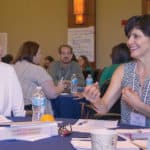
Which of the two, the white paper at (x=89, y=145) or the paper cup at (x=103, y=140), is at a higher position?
the paper cup at (x=103, y=140)

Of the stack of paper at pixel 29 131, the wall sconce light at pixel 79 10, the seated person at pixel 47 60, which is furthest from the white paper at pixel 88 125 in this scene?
the seated person at pixel 47 60

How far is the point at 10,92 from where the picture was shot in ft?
10.3

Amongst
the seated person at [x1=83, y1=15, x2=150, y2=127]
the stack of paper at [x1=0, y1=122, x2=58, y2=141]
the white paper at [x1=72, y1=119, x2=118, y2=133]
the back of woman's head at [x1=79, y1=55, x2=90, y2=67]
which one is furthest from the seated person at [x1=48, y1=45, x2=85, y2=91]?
the stack of paper at [x1=0, y1=122, x2=58, y2=141]

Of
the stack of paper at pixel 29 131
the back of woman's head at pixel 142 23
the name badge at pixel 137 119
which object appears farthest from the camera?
the back of woman's head at pixel 142 23

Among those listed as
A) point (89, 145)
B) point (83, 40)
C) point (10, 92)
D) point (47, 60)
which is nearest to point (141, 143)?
point (89, 145)

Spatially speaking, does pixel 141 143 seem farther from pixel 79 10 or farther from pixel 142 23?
pixel 79 10

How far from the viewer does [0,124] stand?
7.39 ft

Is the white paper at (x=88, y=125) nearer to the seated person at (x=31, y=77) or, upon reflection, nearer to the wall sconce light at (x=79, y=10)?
the seated person at (x=31, y=77)

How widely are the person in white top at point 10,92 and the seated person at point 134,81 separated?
65 centimetres

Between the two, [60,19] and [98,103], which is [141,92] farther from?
[60,19]

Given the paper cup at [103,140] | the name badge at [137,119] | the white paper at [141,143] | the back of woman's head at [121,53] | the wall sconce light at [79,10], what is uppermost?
the wall sconce light at [79,10]

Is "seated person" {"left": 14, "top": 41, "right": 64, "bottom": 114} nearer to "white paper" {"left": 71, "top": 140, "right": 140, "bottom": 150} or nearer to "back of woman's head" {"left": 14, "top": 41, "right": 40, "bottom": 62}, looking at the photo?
"back of woman's head" {"left": 14, "top": 41, "right": 40, "bottom": 62}

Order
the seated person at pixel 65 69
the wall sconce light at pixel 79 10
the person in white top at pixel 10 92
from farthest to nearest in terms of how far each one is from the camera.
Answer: the wall sconce light at pixel 79 10 → the seated person at pixel 65 69 → the person in white top at pixel 10 92

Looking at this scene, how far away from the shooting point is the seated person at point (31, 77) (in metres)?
4.74
